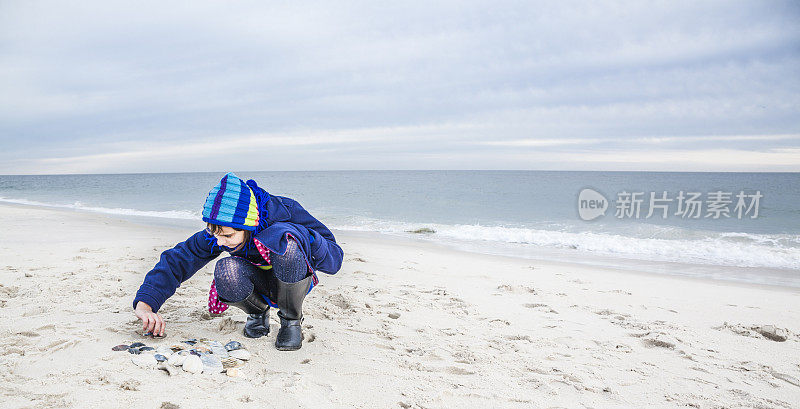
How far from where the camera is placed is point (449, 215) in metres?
15.3

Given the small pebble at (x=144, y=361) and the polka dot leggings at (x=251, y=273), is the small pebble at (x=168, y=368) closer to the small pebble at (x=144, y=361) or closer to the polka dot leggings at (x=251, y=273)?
the small pebble at (x=144, y=361)

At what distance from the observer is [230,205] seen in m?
2.14

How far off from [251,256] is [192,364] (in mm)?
590

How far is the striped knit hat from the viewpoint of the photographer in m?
2.12

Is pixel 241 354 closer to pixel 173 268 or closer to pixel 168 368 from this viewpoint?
pixel 168 368

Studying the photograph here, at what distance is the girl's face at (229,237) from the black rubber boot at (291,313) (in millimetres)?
327

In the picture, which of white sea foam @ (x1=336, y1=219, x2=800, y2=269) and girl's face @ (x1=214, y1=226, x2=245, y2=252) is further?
white sea foam @ (x1=336, y1=219, x2=800, y2=269)

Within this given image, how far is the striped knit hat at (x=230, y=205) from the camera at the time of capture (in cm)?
212

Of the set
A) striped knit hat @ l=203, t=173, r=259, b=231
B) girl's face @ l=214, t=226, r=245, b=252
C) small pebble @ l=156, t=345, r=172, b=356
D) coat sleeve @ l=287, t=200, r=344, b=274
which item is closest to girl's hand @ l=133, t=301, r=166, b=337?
small pebble @ l=156, t=345, r=172, b=356

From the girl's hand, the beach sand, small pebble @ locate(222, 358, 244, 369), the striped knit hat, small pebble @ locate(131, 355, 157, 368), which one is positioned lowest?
the beach sand

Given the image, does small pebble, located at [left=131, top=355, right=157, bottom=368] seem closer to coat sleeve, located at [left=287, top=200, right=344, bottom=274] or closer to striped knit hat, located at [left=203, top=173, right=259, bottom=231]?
striped knit hat, located at [left=203, top=173, right=259, bottom=231]

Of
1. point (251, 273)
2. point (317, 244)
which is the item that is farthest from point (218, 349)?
point (317, 244)

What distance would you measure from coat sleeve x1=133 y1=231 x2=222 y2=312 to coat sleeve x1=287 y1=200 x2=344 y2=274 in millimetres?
458

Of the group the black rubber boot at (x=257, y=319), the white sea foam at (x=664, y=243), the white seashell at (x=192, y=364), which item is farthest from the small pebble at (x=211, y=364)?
the white sea foam at (x=664, y=243)
